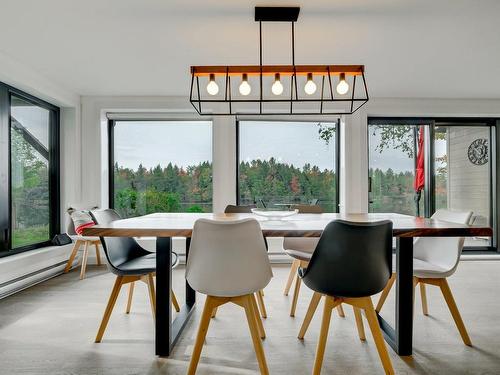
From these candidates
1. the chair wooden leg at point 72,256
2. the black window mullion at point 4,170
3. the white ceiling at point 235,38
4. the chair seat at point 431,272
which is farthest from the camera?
the chair wooden leg at point 72,256

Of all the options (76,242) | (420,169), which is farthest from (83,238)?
(420,169)

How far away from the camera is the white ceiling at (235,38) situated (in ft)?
6.86

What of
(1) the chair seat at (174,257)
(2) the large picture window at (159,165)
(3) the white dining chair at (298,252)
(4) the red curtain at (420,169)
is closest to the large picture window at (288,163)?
(2) the large picture window at (159,165)

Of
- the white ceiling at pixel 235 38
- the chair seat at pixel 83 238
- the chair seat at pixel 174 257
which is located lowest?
the chair seat at pixel 83 238

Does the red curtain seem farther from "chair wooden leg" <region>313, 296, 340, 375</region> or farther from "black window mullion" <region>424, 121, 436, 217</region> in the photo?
"chair wooden leg" <region>313, 296, 340, 375</region>

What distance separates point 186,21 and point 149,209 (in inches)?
112

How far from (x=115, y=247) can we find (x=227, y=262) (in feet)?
3.66

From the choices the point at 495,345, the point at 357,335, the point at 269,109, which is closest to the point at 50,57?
the point at 269,109

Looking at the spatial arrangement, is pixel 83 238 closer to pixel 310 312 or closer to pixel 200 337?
pixel 200 337

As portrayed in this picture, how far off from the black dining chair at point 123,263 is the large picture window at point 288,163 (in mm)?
2204

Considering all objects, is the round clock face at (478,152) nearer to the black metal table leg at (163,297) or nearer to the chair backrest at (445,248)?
the chair backrest at (445,248)

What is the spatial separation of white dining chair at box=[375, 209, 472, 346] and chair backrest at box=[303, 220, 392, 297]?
2.10ft

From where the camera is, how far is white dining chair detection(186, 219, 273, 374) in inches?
57.3

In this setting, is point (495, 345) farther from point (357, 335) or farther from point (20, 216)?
point (20, 216)
